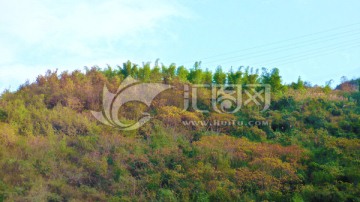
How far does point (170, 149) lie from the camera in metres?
13.4

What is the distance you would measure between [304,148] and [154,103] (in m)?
5.81

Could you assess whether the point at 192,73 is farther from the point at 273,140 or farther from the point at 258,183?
the point at 258,183

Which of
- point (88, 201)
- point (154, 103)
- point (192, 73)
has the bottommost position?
point (88, 201)

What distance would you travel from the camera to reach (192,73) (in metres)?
19.6

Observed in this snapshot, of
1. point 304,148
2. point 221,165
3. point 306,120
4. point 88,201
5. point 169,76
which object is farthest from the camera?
point 169,76

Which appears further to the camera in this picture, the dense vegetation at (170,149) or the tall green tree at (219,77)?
the tall green tree at (219,77)

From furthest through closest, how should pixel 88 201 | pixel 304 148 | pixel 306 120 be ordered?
pixel 306 120, pixel 304 148, pixel 88 201

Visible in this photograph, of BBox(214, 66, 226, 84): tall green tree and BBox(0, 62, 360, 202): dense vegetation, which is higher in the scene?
BBox(214, 66, 226, 84): tall green tree

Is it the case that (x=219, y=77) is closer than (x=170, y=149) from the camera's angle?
No

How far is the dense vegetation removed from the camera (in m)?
11.5

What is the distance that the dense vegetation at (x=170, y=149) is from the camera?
1146cm

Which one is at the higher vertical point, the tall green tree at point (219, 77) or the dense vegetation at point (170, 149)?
the tall green tree at point (219, 77)

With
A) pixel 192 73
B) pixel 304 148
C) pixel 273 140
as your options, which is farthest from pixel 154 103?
pixel 304 148

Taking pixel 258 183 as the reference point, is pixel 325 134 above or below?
above
